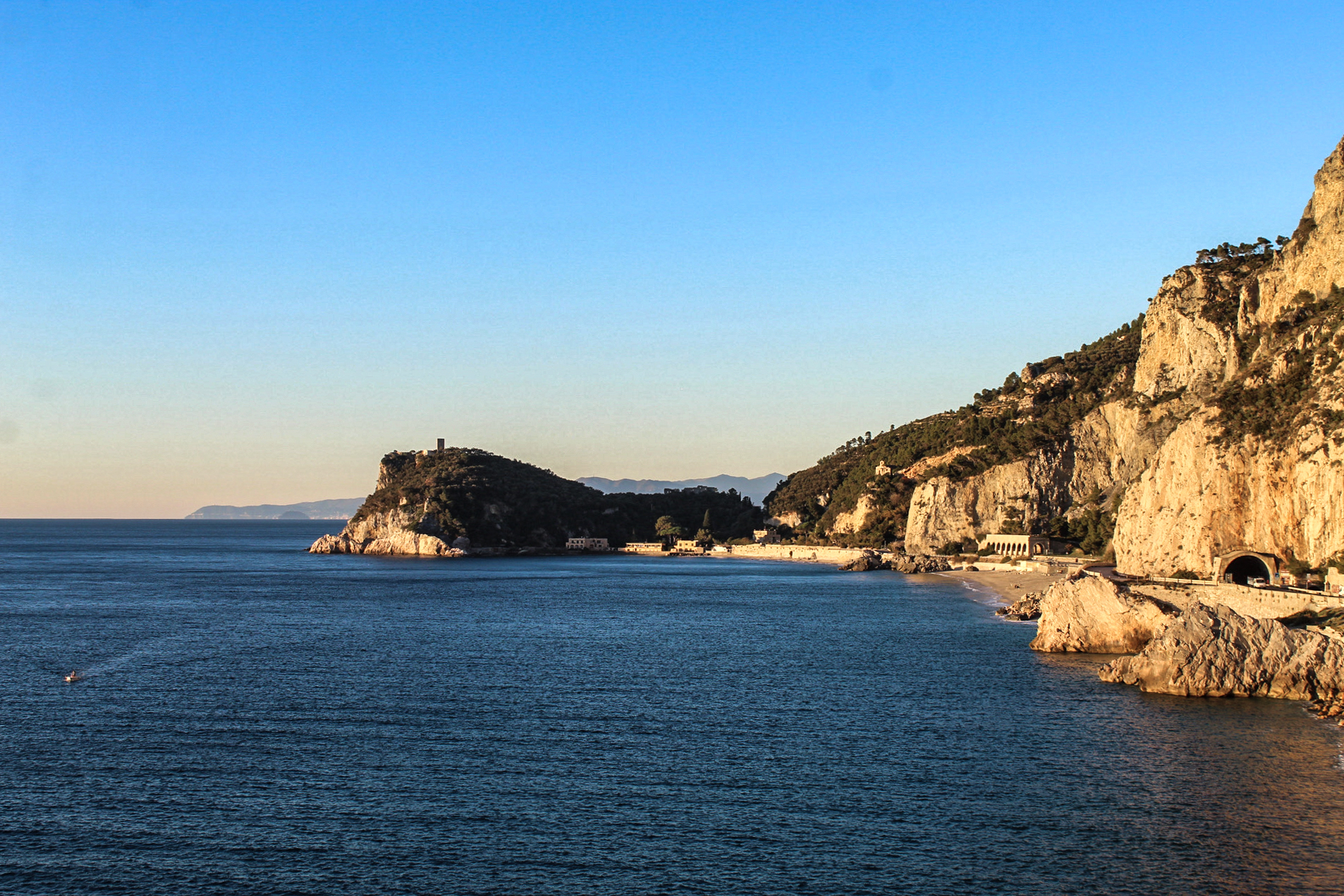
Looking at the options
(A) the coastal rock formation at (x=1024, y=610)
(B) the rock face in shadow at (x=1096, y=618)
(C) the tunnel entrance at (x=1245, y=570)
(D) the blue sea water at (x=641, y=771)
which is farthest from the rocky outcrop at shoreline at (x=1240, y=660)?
(A) the coastal rock formation at (x=1024, y=610)

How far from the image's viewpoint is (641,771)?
3152cm

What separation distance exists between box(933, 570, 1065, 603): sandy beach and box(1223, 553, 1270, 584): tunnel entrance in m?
18.2

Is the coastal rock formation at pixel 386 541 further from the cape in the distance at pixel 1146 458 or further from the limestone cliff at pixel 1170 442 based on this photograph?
the limestone cliff at pixel 1170 442

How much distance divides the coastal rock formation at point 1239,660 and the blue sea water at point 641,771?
1174mm

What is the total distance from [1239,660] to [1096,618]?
39.0 feet

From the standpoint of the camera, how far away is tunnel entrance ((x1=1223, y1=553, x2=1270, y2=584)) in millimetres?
59875

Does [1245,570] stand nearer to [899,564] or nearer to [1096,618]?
[1096,618]

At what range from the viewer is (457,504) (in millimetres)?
188875

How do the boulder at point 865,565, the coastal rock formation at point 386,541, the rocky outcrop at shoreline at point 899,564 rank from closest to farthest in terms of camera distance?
the rocky outcrop at shoreline at point 899,564 < the boulder at point 865,565 < the coastal rock formation at point 386,541

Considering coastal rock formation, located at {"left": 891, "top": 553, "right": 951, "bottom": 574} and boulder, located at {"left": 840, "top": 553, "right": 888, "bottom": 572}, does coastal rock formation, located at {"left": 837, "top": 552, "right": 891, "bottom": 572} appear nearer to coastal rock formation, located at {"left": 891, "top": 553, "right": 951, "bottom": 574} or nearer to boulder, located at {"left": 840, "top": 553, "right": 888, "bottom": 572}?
boulder, located at {"left": 840, "top": 553, "right": 888, "bottom": 572}

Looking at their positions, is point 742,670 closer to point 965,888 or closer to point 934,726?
point 934,726

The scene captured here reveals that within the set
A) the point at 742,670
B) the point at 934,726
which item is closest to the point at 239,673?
the point at 742,670

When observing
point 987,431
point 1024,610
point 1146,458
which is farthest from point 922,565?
point 1024,610

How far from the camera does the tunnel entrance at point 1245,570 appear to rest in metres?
59.9
